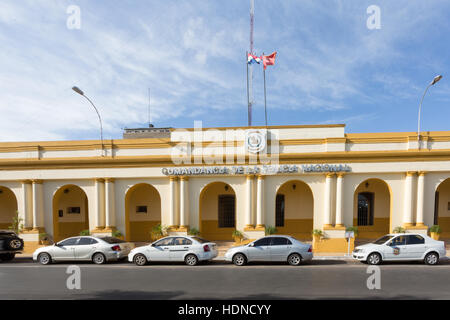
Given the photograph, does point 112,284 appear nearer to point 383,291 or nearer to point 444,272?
point 383,291

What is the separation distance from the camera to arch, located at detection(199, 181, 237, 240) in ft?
51.5

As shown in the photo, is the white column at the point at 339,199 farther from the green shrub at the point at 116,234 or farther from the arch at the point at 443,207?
the green shrub at the point at 116,234

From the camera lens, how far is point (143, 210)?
52.4ft

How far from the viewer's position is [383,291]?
6.79m

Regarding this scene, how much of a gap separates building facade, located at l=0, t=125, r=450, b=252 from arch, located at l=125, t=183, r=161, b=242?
1.67 metres

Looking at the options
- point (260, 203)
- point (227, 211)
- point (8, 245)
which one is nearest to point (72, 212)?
point (8, 245)

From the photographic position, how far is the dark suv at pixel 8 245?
11472 mm

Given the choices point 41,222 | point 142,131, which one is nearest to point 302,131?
point 41,222

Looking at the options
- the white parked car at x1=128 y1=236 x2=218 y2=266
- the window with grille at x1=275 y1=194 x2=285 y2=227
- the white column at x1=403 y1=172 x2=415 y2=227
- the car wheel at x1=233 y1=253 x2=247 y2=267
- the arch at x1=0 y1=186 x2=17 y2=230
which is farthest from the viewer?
the arch at x1=0 y1=186 x2=17 y2=230

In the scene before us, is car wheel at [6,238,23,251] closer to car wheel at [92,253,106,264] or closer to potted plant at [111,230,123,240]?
potted plant at [111,230,123,240]

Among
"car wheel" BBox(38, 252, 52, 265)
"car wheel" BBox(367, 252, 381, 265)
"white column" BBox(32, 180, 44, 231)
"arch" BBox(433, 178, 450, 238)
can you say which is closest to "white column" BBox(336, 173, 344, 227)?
"car wheel" BBox(367, 252, 381, 265)
